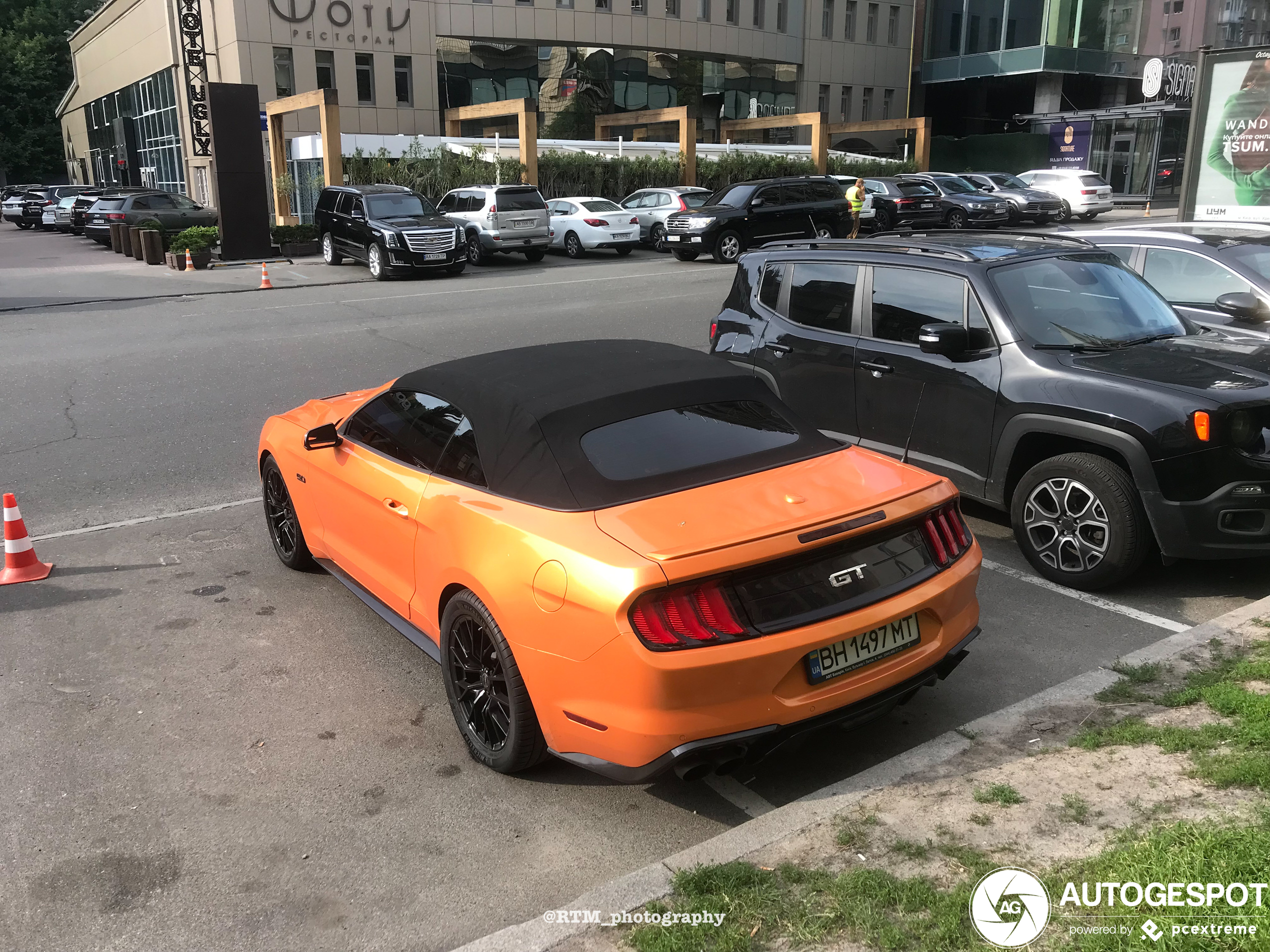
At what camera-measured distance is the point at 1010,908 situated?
2867 millimetres

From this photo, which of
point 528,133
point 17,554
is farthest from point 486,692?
point 528,133

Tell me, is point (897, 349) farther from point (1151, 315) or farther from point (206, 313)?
point (206, 313)

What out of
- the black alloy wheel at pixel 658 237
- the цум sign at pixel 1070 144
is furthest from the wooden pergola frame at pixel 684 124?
the цум sign at pixel 1070 144

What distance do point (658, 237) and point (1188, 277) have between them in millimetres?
20931

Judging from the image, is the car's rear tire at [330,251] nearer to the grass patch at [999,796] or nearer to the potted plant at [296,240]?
the potted plant at [296,240]

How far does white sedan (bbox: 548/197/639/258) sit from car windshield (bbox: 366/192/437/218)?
3.86 meters

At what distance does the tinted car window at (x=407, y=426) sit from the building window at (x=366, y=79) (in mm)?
40746

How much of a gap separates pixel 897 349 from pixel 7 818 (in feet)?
16.6

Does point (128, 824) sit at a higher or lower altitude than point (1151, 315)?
lower

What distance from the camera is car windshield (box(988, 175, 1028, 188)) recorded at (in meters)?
33.2

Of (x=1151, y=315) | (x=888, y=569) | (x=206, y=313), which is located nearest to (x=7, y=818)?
(x=888, y=569)

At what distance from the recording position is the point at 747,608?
3.43m

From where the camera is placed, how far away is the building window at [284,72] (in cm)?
4009

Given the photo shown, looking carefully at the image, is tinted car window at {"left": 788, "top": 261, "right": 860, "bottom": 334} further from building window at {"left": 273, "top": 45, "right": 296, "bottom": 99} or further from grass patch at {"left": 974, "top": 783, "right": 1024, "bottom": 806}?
building window at {"left": 273, "top": 45, "right": 296, "bottom": 99}
